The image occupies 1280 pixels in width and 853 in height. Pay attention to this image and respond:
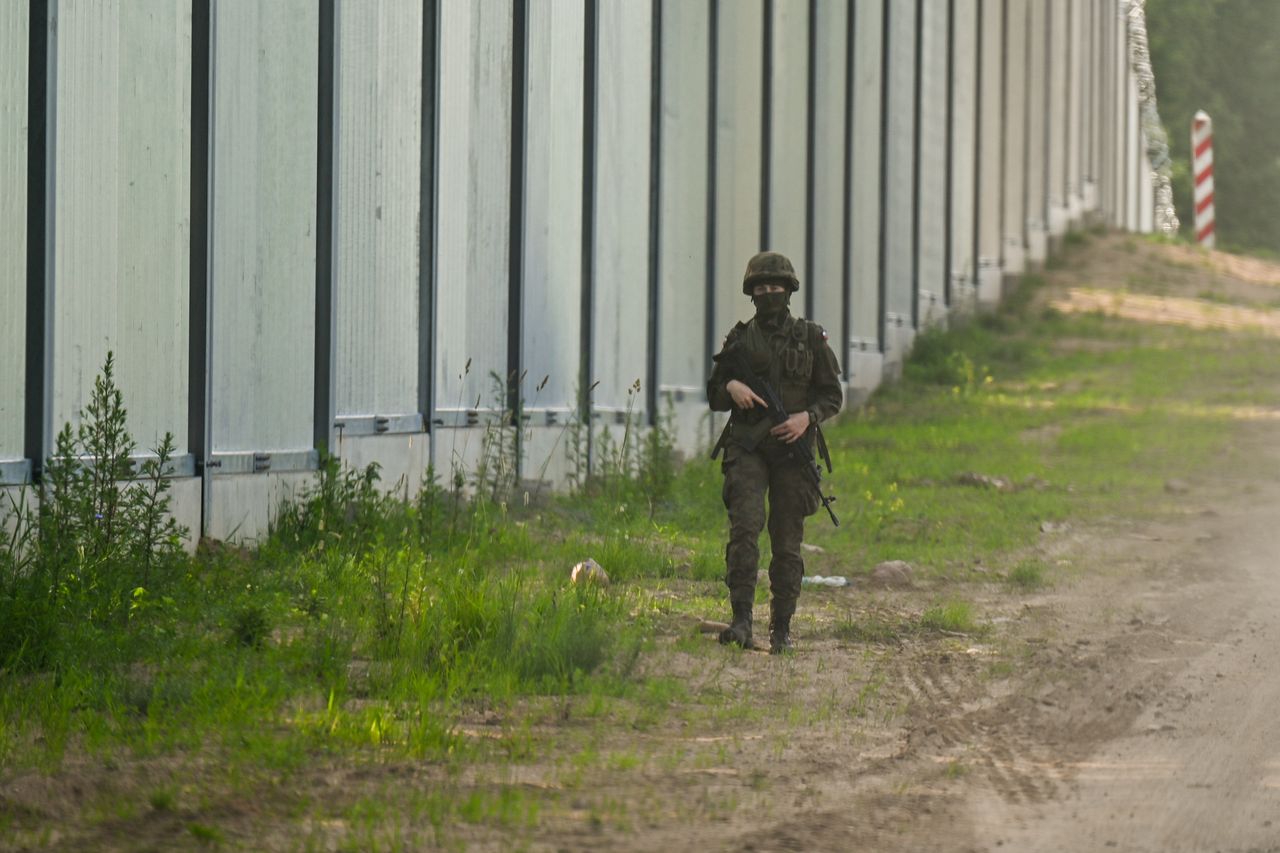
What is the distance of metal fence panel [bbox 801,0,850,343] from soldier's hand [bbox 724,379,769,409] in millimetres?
13114

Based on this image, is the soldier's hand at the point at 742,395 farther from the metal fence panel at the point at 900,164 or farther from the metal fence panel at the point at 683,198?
the metal fence panel at the point at 900,164

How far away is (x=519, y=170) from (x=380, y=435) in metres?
2.95

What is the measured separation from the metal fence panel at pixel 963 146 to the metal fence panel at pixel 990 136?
41cm

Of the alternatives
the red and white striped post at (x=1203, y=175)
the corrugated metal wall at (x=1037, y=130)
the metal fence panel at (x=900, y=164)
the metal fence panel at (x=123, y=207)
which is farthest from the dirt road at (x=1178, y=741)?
the red and white striped post at (x=1203, y=175)

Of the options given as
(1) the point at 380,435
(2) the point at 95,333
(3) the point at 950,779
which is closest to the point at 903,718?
(3) the point at 950,779

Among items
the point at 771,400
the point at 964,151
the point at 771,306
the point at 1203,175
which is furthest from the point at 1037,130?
the point at 771,400

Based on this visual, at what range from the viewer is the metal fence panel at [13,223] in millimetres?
8961

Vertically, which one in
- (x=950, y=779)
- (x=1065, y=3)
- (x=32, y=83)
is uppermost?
(x=1065, y=3)

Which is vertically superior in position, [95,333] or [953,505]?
[95,333]

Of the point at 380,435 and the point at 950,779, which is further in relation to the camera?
the point at 380,435

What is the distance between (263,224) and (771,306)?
3616 millimetres

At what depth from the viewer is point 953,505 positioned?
50.2 ft

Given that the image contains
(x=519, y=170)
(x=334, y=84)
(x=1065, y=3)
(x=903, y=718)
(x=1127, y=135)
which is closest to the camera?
(x=903, y=718)

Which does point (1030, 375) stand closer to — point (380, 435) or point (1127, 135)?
point (380, 435)
